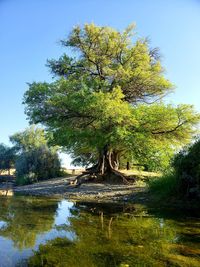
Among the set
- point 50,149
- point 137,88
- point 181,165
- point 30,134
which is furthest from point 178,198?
A: point 30,134

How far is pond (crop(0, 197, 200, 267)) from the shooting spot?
4996 millimetres

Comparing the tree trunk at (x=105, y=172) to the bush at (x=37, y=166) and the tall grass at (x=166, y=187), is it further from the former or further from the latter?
the tall grass at (x=166, y=187)

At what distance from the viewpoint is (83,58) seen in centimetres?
2778

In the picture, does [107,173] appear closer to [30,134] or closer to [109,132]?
[109,132]

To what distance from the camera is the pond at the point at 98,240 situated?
5.00 m

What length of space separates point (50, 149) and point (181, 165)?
23155mm

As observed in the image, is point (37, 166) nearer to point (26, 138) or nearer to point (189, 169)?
point (189, 169)

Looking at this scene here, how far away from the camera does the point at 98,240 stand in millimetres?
6207

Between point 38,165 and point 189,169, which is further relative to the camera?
point 38,165

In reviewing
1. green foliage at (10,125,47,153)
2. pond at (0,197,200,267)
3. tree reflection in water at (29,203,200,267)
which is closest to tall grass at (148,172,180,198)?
pond at (0,197,200,267)

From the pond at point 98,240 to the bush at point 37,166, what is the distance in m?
21.7

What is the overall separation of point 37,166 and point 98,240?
26.6 metres

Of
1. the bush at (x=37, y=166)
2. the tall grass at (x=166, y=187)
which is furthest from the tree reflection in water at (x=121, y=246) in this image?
the bush at (x=37, y=166)

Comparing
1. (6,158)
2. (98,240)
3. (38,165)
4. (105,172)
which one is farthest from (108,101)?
(6,158)
